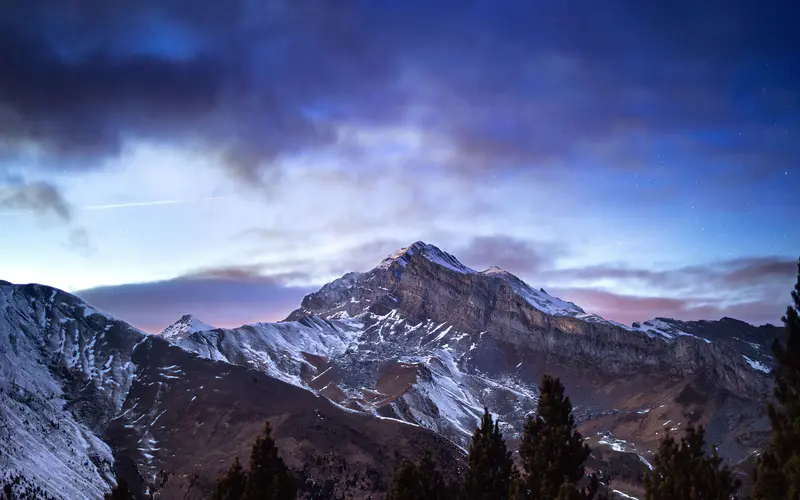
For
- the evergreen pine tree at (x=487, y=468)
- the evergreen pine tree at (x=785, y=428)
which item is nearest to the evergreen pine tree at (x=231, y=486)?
the evergreen pine tree at (x=487, y=468)

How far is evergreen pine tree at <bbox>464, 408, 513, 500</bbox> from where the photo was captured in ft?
166

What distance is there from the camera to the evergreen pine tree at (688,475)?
37.4m

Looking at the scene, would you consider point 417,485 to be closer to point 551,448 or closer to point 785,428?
point 551,448

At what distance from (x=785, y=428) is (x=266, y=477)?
111 feet

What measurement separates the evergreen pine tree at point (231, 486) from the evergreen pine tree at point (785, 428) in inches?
1363

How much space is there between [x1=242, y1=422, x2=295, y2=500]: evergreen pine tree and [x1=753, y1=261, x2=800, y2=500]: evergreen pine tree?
30478 mm

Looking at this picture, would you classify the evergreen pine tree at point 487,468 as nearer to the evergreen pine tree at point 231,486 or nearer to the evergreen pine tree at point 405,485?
the evergreen pine tree at point 405,485

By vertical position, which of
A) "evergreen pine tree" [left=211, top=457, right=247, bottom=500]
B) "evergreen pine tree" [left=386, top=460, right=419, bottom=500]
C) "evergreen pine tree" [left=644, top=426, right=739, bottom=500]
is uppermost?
"evergreen pine tree" [left=644, top=426, right=739, bottom=500]

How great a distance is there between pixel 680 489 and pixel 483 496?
16576mm

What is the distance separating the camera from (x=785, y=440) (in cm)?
3931

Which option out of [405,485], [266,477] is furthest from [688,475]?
[266,477]

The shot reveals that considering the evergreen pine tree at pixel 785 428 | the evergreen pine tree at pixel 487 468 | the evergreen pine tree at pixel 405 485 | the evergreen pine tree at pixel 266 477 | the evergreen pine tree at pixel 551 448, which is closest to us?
the evergreen pine tree at pixel 785 428

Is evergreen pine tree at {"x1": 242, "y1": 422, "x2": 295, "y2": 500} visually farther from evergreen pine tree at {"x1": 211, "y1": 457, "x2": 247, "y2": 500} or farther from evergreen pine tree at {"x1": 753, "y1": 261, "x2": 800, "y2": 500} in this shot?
evergreen pine tree at {"x1": 753, "y1": 261, "x2": 800, "y2": 500}

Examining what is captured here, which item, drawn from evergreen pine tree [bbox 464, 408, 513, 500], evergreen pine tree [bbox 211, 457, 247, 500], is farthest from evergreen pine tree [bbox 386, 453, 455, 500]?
evergreen pine tree [bbox 211, 457, 247, 500]
